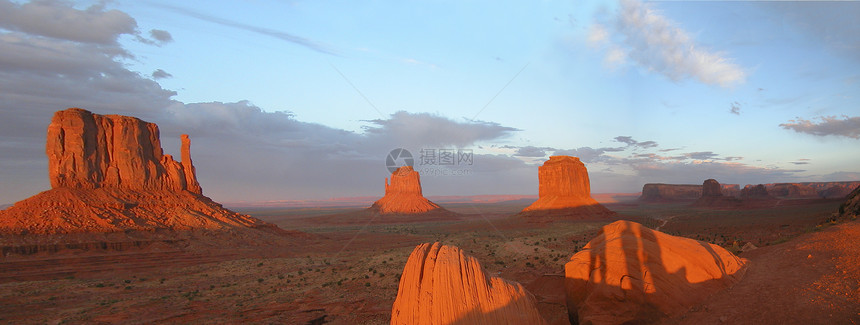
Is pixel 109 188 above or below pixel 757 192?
above

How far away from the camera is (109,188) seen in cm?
3741

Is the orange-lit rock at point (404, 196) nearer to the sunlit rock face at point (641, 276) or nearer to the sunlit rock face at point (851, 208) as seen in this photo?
the sunlit rock face at point (851, 208)

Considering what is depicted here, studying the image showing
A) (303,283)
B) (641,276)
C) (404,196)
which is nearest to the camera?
(641,276)

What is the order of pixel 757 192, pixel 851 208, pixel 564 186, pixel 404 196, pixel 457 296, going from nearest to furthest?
pixel 457 296 < pixel 851 208 < pixel 564 186 < pixel 404 196 < pixel 757 192

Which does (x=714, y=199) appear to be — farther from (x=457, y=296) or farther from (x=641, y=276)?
(x=457, y=296)

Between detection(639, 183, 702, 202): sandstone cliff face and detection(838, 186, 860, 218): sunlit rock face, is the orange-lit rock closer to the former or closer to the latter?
detection(838, 186, 860, 218): sunlit rock face

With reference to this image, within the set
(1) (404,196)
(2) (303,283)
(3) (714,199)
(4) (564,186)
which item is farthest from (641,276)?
(3) (714,199)

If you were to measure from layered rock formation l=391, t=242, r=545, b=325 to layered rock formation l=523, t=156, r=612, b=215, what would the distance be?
194 feet

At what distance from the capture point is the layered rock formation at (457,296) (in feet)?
28.6

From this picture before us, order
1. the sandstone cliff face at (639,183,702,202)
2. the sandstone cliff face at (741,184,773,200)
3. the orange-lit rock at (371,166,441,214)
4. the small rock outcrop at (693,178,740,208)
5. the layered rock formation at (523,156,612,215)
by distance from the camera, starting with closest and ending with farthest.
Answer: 1. the layered rock formation at (523,156,612,215)
2. the small rock outcrop at (693,178,740,208)
3. the orange-lit rock at (371,166,441,214)
4. the sandstone cliff face at (741,184,773,200)
5. the sandstone cliff face at (639,183,702,202)

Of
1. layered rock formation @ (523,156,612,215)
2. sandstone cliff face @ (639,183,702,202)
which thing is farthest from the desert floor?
sandstone cliff face @ (639,183,702,202)

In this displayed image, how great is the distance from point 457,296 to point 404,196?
3882 inches

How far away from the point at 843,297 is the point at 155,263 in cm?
3521

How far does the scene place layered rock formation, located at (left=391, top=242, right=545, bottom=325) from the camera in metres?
8.73
